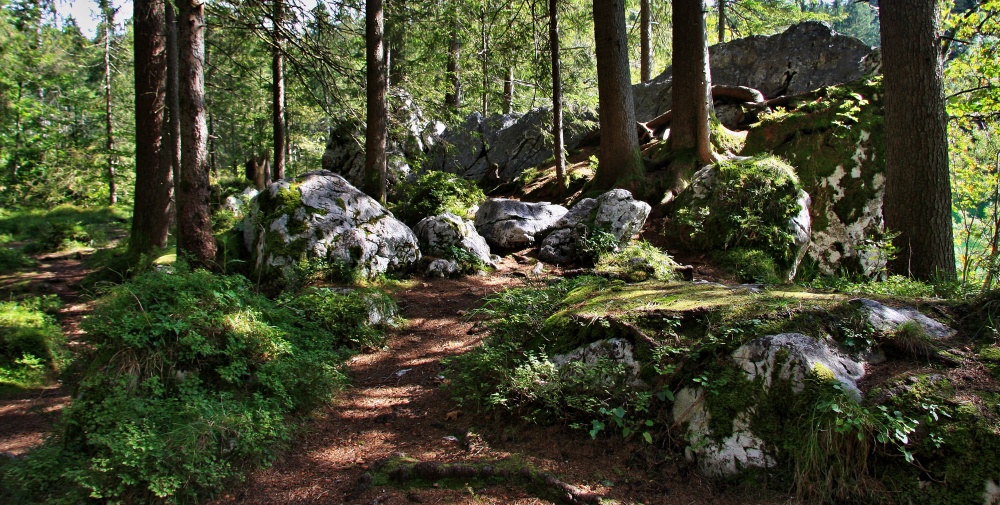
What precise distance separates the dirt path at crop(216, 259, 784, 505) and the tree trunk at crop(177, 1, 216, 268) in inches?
141

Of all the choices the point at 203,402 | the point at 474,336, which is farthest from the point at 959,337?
the point at 203,402

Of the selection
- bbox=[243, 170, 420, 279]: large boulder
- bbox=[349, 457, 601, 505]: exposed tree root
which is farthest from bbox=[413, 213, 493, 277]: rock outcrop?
bbox=[349, 457, 601, 505]: exposed tree root

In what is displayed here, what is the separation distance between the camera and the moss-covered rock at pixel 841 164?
9.16m

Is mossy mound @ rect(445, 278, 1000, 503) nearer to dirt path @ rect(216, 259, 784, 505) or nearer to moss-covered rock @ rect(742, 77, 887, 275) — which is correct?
dirt path @ rect(216, 259, 784, 505)

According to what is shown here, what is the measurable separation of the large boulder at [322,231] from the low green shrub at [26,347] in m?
2.61

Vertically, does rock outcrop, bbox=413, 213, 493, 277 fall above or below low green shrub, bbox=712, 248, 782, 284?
above

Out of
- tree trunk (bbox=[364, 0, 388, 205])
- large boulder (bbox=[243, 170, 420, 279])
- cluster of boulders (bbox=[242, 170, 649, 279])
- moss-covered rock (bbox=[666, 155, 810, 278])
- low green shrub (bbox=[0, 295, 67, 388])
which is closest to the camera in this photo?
low green shrub (bbox=[0, 295, 67, 388])

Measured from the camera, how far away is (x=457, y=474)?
3.49 meters

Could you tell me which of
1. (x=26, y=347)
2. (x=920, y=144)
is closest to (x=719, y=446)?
(x=920, y=144)

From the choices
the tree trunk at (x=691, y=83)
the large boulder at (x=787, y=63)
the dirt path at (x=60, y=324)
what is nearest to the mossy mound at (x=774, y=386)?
the dirt path at (x=60, y=324)

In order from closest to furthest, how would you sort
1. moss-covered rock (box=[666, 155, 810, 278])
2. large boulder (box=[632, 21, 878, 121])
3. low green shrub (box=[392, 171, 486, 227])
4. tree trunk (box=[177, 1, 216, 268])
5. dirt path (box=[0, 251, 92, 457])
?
dirt path (box=[0, 251, 92, 457]), tree trunk (box=[177, 1, 216, 268]), moss-covered rock (box=[666, 155, 810, 278]), low green shrub (box=[392, 171, 486, 227]), large boulder (box=[632, 21, 878, 121])

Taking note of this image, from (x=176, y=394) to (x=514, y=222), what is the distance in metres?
7.31

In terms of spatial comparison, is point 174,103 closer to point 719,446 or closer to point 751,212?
point 719,446

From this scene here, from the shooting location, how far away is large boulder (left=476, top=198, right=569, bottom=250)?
10578mm
